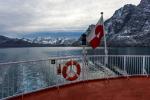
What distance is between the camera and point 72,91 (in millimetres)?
11078

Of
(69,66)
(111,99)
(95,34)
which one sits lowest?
(111,99)

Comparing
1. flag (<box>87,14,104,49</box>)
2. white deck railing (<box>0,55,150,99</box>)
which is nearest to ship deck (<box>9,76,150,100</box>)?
white deck railing (<box>0,55,150,99</box>)

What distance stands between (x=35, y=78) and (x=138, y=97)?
37.5 metres

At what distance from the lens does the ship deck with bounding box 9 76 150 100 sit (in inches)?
401

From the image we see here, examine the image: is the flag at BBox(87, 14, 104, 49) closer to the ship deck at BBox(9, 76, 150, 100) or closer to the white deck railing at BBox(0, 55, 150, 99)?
the white deck railing at BBox(0, 55, 150, 99)

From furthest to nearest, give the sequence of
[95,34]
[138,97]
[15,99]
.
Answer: [95,34]
[138,97]
[15,99]

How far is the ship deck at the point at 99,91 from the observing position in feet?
33.4

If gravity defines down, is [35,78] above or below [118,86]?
below

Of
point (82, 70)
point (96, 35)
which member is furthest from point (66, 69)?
point (96, 35)

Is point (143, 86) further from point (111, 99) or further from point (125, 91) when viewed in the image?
point (111, 99)

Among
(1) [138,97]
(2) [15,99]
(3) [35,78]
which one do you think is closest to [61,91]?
(2) [15,99]

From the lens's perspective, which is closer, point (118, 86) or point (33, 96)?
point (33, 96)

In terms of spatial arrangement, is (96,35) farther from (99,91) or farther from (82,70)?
(99,91)

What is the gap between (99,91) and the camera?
11.1m
